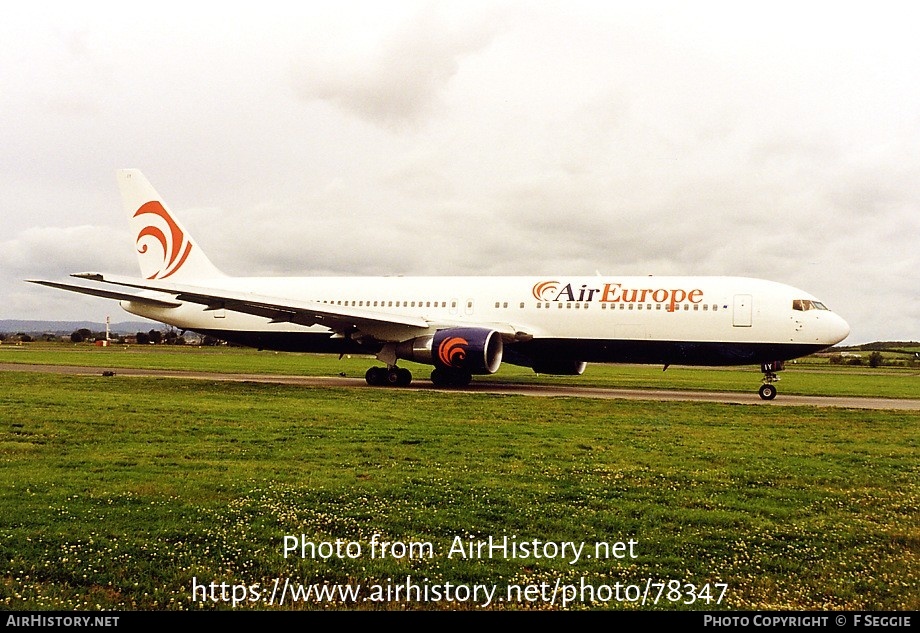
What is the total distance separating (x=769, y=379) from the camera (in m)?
21.0

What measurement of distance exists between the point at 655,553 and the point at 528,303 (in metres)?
18.1

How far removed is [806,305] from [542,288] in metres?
8.02

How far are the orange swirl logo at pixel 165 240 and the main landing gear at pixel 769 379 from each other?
22.1 metres

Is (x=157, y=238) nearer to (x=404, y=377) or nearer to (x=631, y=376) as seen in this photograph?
(x=404, y=377)

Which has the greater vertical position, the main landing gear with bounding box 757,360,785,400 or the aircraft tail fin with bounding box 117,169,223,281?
the aircraft tail fin with bounding box 117,169,223,281

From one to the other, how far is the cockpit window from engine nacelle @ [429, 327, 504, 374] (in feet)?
28.9

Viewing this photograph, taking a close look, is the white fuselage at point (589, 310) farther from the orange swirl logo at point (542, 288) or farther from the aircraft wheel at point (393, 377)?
the aircraft wheel at point (393, 377)

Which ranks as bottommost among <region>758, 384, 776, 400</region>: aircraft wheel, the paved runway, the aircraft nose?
the paved runway

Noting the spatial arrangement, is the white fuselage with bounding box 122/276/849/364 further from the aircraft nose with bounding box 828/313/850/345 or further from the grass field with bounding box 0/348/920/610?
the grass field with bounding box 0/348/920/610

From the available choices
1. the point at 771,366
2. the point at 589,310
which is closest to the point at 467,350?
the point at 589,310

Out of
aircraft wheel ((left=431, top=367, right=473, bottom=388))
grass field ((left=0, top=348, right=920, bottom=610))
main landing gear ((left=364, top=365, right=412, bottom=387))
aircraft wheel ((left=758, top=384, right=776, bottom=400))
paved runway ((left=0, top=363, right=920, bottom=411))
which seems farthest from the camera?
aircraft wheel ((left=431, top=367, right=473, bottom=388))

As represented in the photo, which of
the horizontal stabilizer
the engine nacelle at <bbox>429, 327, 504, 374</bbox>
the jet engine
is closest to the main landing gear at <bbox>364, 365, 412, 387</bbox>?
the jet engine

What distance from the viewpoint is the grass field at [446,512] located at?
4844 mm

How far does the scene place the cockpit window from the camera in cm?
2064
